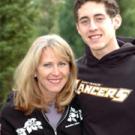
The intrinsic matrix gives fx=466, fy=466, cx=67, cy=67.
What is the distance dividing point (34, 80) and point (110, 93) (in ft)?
1.79

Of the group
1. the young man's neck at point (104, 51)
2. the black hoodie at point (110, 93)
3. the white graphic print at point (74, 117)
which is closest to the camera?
the black hoodie at point (110, 93)

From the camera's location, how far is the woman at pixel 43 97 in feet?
10.5

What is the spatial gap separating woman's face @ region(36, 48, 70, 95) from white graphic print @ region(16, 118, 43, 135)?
9.6 inches

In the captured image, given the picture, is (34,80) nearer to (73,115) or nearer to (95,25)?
(73,115)

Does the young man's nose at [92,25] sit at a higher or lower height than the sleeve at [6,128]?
higher

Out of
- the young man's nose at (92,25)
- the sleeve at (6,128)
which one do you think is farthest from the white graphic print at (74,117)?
the young man's nose at (92,25)

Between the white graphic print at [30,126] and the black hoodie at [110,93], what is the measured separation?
1.15 ft

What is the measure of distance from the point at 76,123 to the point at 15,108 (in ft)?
1.45

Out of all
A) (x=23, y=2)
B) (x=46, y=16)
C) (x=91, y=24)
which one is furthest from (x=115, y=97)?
(x=46, y=16)

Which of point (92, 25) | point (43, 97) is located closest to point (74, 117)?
point (43, 97)

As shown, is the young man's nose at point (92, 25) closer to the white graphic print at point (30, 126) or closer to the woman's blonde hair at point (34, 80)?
the woman's blonde hair at point (34, 80)

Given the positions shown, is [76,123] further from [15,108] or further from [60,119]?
[15,108]

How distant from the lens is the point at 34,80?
3314 millimetres

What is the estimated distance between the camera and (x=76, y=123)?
3287mm
